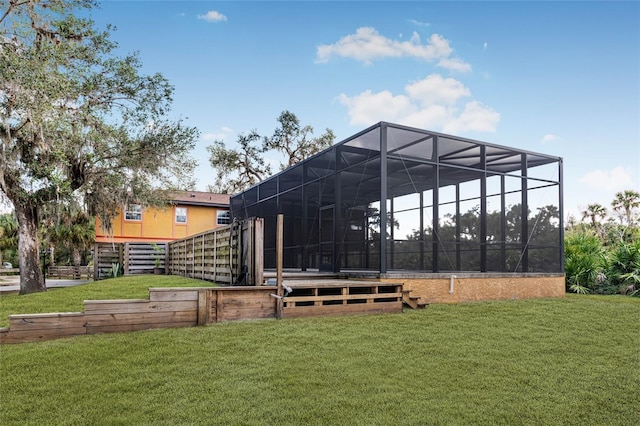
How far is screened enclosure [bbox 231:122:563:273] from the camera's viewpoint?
935 cm

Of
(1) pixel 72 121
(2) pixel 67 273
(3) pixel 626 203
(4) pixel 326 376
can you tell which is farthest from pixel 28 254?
(3) pixel 626 203

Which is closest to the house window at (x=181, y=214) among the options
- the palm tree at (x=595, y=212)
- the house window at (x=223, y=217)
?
the house window at (x=223, y=217)

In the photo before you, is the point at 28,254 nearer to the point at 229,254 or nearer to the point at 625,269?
the point at 229,254

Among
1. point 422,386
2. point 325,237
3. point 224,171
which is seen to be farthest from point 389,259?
point 224,171

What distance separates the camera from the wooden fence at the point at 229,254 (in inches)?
262

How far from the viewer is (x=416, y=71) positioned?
1473 centimetres

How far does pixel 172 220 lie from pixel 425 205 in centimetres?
1223

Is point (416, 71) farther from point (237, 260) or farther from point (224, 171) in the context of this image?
point (224, 171)

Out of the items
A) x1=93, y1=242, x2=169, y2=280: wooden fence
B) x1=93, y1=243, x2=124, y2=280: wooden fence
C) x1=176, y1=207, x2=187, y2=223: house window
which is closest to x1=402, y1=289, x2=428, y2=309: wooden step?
x1=93, y1=242, x2=169, y2=280: wooden fence

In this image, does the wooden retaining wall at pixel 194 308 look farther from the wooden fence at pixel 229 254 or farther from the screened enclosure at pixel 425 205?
the screened enclosure at pixel 425 205

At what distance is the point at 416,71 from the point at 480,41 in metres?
2.84

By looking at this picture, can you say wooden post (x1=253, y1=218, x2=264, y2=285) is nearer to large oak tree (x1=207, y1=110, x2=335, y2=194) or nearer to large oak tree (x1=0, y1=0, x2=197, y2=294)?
large oak tree (x1=0, y1=0, x2=197, y2=294)

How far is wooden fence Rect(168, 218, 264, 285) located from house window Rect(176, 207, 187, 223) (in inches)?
337

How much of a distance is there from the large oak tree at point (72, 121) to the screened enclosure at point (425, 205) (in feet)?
13.3
